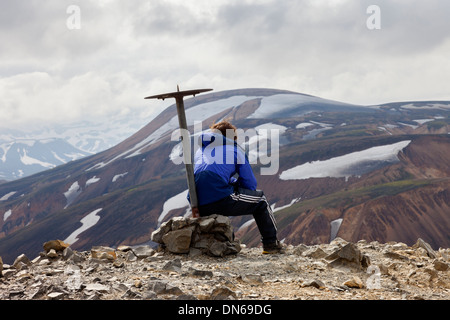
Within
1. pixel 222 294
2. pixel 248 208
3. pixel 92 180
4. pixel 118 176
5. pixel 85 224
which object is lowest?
pixel 85 224

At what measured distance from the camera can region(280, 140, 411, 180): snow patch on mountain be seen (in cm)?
4923

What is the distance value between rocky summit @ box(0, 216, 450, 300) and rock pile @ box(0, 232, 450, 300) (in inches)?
0.5

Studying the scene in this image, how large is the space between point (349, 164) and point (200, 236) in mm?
46798

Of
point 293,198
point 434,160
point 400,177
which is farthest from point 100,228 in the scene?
point 434,160

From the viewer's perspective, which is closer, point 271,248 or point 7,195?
point 271,248

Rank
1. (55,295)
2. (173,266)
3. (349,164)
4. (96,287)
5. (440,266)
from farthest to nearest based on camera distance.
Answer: (349,164)
(440,266)
(173,266)
(96,287)
(55,295)

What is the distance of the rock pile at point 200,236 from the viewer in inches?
283

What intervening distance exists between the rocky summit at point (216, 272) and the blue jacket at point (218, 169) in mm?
582

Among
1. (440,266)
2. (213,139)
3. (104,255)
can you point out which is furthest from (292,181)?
(104,255)

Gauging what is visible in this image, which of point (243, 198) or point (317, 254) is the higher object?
point (243, 198)

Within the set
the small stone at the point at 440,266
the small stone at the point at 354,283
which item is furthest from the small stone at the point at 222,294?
the small stone at the point at 440,266

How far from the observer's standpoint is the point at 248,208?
23.1 feet

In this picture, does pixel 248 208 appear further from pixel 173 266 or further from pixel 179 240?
Result: pixel 173 266

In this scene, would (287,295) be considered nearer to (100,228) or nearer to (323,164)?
(323,164)
